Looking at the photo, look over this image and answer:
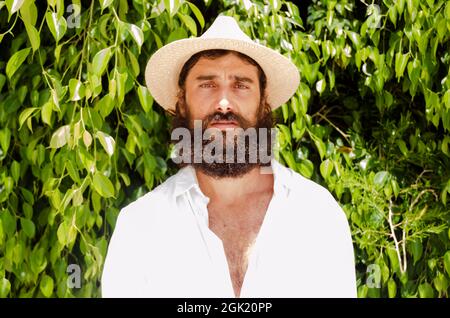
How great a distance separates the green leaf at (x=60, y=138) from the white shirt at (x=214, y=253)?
0.75ft

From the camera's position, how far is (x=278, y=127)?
187 centimetres

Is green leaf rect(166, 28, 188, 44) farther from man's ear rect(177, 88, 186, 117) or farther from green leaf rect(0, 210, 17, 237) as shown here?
green leaf rect(0, 210, 17, 237)

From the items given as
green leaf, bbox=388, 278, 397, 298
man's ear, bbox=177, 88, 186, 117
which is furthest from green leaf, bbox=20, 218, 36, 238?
green leaf, bbox=388, 278, 397, 298

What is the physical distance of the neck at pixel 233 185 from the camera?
5.44ft

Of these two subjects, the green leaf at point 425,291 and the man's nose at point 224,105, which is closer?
the man's nose at point 224,105

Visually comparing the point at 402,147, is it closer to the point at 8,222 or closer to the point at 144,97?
the point at 144,97

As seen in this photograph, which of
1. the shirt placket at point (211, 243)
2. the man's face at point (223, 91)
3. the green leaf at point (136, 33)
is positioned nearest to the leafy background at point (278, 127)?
the green leaf at point (136, 33)

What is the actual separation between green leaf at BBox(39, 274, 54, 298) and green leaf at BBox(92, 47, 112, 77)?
0.63m

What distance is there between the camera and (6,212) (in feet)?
5.65

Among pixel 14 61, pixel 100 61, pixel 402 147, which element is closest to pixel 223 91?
pixel 100 61

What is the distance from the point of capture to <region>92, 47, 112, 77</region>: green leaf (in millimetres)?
1554

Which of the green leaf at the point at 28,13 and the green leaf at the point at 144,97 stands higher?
the green leaf at the point at 28,13

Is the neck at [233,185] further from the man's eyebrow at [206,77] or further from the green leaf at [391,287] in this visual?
the green leaf at [391,287]

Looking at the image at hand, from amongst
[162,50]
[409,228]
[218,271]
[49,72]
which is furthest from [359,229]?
[49,72]
